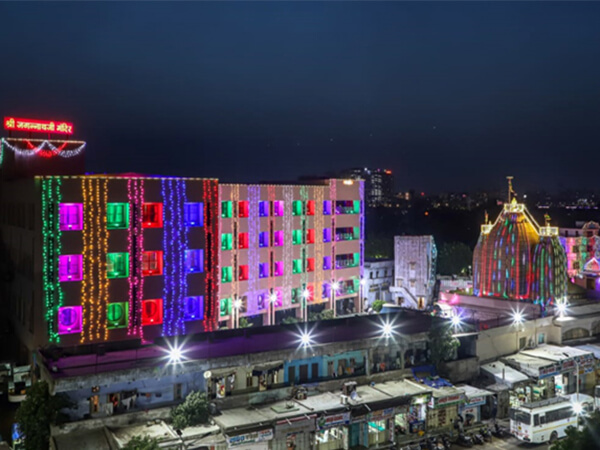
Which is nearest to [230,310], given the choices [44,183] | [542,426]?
[44,183]

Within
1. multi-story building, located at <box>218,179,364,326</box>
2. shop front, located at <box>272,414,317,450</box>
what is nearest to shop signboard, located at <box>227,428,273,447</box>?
shop front, located at <box>272,414,317,450</box>

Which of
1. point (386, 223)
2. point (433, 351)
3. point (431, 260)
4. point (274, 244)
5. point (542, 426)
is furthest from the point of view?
point (386, 223)

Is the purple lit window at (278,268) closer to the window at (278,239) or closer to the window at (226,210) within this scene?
the window at (278,239)

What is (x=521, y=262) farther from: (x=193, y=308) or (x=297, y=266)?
(x=193, y=308)

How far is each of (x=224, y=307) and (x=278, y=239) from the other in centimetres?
989

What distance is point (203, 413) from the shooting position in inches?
1293

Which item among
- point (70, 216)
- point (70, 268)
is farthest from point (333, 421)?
point (70, 216)

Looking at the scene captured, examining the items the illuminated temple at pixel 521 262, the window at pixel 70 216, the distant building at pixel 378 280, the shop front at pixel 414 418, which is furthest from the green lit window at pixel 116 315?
the distant building at pixel 378 280

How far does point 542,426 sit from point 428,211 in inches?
6202

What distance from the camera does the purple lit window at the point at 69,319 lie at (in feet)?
143

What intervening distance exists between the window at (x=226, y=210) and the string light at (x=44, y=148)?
14.1 m

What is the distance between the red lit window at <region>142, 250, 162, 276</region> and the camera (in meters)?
46.9

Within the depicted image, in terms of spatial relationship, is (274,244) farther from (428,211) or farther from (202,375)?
(428,211)

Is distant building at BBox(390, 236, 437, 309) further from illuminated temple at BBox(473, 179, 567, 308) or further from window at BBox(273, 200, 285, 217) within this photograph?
window at BBox(273, 200, 285, 217)
